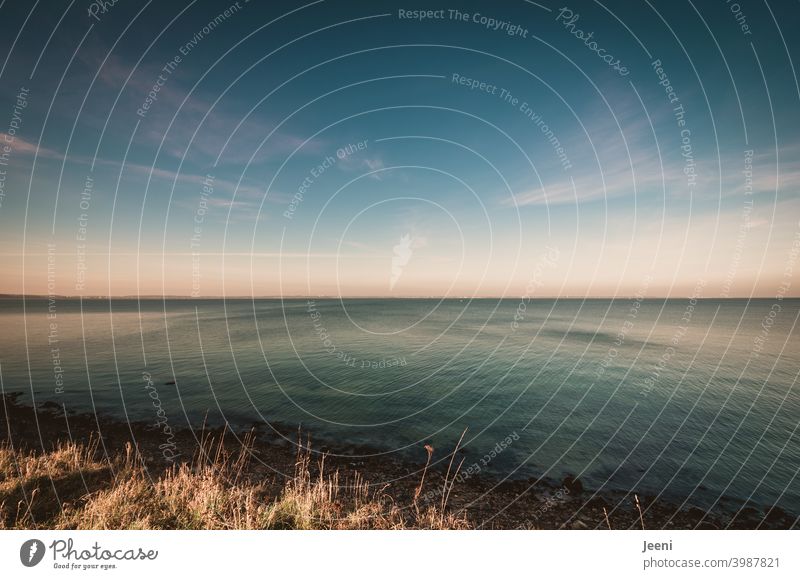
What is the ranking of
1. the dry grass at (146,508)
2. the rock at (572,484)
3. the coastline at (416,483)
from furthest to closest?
1. the rock at (572,484)
2. the coastline at (416,483)
3. the dry grass at (146,508)

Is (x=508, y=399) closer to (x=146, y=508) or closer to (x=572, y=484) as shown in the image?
(x=572, y=484)

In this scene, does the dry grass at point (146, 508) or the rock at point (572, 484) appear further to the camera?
the rock at point (572, 484)

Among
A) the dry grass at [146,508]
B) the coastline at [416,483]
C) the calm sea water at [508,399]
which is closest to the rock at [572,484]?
the coastline at [416,483]

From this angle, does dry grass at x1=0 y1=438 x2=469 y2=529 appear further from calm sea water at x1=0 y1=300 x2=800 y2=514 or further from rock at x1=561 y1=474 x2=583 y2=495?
calm sea water at x1=0 y1=300 x2=800 y2=514

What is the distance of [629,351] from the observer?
4459cm

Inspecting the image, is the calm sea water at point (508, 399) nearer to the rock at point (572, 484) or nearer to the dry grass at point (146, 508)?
the rock at point (572, 484)

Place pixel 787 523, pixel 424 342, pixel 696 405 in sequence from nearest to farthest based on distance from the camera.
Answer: pixel 787 523 < pixel 696 405 < pixel 424 342

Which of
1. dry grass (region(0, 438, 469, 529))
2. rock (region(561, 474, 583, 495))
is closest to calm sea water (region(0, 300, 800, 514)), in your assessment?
rock (region(561, 474, 583, 495))

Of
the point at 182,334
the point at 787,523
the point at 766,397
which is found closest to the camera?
the point at 787,523

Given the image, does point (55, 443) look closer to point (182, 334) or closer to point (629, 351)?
point (182, 334)

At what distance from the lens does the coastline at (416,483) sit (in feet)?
32.9

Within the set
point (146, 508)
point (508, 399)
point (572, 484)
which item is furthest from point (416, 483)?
point (508, 399)
